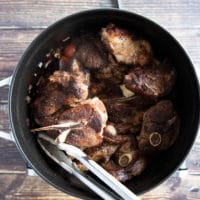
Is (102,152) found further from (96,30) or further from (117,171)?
(96,30)

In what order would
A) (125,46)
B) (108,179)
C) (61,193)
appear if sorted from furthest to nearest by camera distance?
1. (61,193)
2. (125,46)
3. (108,179)

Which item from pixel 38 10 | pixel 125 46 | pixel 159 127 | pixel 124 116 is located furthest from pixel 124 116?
pixel 38 10

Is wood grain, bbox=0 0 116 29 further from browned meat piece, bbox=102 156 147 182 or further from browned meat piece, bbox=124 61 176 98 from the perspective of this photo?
browned meat piece, bbox=102 156 147 182

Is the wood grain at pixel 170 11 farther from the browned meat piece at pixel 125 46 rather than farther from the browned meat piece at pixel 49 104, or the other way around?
the browned meat piece at pixel 49 104

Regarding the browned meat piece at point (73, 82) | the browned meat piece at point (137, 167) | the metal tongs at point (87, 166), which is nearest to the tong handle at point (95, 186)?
the metal tongs at point (87, 166)

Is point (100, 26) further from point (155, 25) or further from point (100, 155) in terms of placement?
point (100, 155)

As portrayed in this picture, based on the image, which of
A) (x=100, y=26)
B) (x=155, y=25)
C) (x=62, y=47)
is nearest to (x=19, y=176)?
(x=62, y=47)
